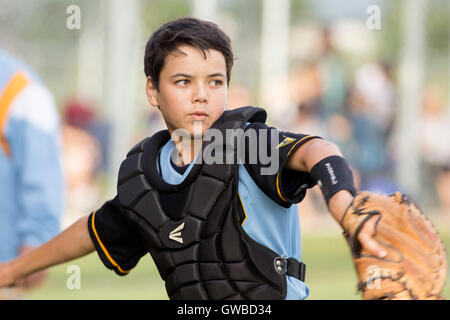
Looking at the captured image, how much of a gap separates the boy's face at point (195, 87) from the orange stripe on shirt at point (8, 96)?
1.62 m

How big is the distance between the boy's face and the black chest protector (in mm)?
82

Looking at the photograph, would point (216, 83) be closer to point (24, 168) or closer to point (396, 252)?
point (396, 252)

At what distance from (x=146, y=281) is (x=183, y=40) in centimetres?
709

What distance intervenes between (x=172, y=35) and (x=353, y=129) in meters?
13.4

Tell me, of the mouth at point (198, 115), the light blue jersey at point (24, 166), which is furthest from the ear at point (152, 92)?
the light blue jersey at point (24, 166)

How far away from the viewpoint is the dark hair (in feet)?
12.2

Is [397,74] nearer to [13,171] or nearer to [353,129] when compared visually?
[353,129]

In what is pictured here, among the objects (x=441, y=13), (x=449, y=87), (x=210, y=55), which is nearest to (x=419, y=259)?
(x=210, y=55)

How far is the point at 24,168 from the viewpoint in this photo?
5.02 m

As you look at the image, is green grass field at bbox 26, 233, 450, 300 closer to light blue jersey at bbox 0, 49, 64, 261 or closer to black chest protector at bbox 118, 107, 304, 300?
light blue jersey at bbox 0, 49, 64, 261

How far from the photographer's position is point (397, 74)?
798 inches

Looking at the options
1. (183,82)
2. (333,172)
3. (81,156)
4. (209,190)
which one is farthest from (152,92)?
(81,156)

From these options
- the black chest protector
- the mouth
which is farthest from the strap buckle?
the mouth

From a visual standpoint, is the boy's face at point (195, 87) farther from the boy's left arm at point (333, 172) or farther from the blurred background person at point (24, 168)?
the blurred background person at point (24, 168)
